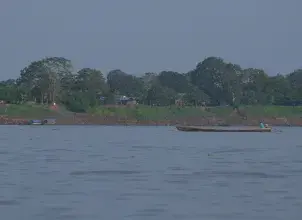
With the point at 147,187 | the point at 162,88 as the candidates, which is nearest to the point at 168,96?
the point at 162,88

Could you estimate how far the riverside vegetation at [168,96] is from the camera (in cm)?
13738

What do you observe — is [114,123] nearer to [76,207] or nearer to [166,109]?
[166,109]

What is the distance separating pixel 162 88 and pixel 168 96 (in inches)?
105

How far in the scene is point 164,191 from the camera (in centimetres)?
2755

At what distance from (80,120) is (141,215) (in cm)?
11463

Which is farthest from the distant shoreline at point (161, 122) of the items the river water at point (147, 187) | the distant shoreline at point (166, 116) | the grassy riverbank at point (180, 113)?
the river water at point (147, 187)

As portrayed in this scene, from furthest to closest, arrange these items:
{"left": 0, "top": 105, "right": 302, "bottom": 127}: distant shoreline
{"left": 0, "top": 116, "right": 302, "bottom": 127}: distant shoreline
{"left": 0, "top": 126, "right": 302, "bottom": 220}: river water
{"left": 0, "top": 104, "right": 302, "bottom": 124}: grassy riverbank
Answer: {"left": 0, "top": 104, "right": 302, "bottom": 124}: grassy riverbank, {"left": 0, "top": 116, "right": 302, "bottom": 127}: distant shoreline, {"left": 0, "top": 105, "right": 302, "bottom": 127}: distant shoreline, {"left": 0, "top": 126, "right": 302, "bottom": 220}: river water

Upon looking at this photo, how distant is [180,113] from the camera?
137875 millimetres

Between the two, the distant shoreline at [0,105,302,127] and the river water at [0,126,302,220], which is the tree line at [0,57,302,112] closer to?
the distant shoreline at [0,105,302,127]

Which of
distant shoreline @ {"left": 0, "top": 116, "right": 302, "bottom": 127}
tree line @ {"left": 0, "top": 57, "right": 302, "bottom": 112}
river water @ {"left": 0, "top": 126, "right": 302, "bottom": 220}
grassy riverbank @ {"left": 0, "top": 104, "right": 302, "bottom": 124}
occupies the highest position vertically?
tree line @ {"left": 0, "top": 57, "right": 302, "bottom": 112}

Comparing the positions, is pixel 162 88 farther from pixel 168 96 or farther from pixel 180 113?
pixel 180 113

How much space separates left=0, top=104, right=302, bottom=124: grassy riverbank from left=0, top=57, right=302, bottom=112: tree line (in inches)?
108

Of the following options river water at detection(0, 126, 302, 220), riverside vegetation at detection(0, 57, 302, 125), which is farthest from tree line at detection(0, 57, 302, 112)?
river water at detection(0, 126, 302, 220)

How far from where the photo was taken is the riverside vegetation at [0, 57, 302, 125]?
5408 inches
